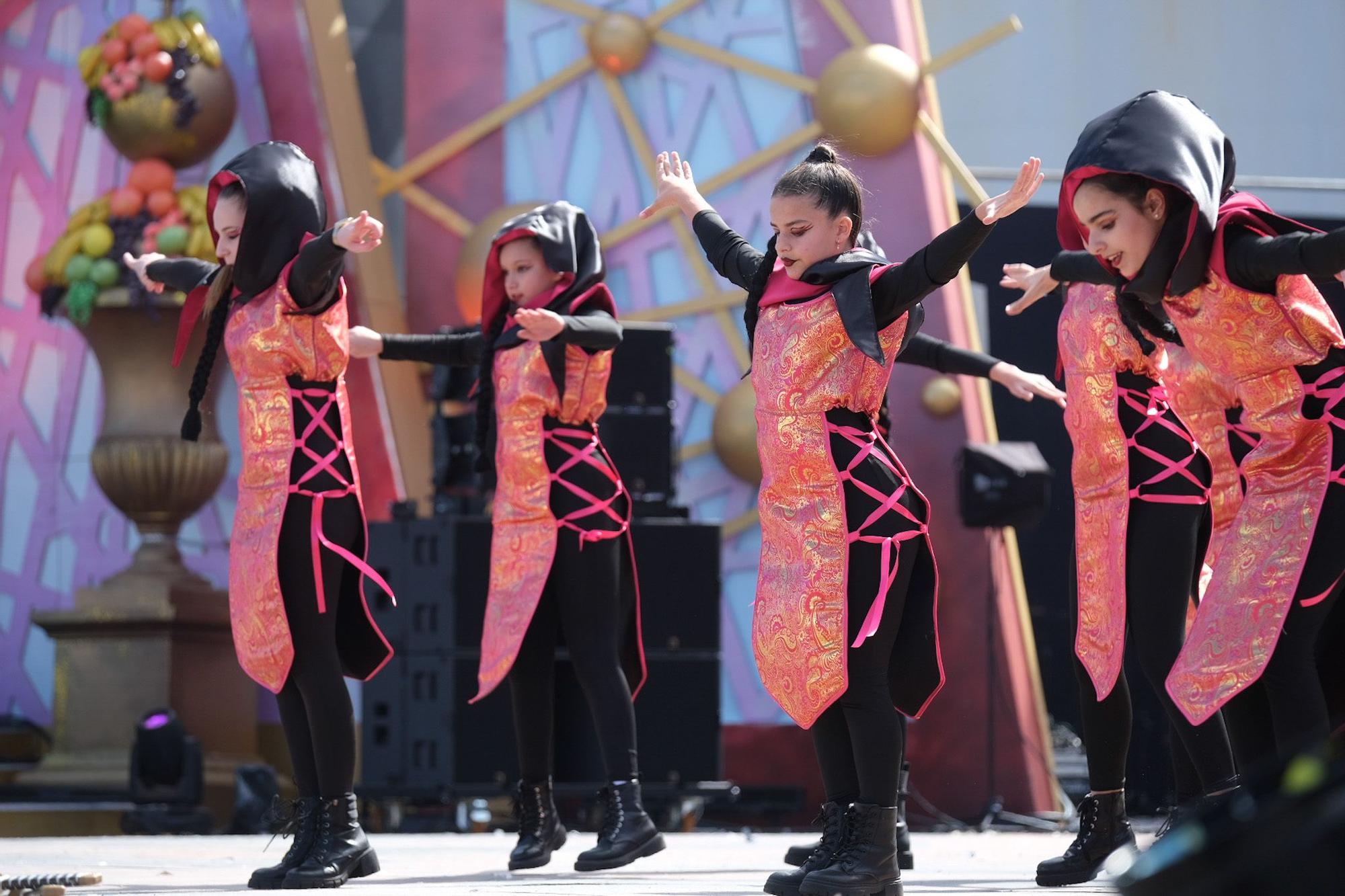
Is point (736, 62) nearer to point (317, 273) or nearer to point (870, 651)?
point (317, 273)

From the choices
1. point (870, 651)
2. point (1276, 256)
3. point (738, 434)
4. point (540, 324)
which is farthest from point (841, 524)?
point (738, 434)

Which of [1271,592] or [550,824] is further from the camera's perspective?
[550,824]

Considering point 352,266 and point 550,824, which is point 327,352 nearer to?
point 550,824

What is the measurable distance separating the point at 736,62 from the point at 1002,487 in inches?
85.2

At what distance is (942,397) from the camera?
678cm

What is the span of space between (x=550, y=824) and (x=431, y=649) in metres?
1.65

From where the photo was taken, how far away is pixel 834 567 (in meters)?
2.60

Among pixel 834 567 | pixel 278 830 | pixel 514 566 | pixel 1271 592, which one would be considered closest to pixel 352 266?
pixel 514 566

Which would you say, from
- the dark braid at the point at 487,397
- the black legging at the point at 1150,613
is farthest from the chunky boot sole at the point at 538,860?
the black legging at the point at 1150,613

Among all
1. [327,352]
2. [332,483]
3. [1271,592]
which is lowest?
[1271,592]

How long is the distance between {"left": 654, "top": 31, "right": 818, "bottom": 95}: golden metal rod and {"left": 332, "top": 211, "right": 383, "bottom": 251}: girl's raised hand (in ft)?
13.6

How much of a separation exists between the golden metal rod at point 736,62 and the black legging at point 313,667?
419 centimetres

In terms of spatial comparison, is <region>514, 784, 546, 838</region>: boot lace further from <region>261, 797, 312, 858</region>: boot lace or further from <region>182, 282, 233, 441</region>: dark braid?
<region>182, 282, 233, 441</region>: dark braid

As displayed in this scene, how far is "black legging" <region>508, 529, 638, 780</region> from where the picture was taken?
3680 millimetres
